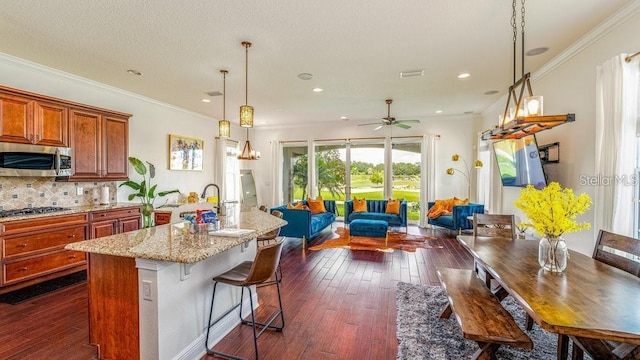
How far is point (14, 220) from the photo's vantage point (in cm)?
319

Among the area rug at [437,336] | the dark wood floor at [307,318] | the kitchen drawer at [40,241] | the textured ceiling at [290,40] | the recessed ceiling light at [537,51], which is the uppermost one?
the recessed ceiling light at [537,51]

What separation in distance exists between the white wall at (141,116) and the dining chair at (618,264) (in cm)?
622

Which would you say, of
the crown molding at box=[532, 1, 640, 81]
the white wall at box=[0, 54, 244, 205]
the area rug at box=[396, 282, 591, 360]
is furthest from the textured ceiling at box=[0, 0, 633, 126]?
the area rug at box=[396, 282, 591, 360]

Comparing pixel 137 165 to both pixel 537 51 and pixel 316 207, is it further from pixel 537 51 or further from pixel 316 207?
pixel 537 51

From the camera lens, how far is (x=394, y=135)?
773 cm

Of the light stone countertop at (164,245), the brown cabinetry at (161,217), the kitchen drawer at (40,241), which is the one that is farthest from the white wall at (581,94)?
the kitchen drawer at (40,241)

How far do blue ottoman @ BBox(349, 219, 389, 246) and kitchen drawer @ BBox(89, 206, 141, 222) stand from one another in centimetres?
387

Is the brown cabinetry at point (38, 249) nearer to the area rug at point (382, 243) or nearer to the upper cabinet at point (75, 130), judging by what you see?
the upper cabinet at point (75, 130)

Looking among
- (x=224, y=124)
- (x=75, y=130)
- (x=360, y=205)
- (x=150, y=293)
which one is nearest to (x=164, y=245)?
(x=150, y=293)

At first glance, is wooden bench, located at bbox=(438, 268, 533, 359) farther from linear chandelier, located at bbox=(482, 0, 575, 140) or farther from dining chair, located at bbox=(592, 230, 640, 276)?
linear chandelier, located at bbox=(482, 0, 575, 140)

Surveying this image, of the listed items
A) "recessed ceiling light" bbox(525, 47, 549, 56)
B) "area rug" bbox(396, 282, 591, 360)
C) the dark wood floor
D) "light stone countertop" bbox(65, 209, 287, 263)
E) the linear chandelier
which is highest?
→ "recessed ceiling light" bbox(525, 47, 549, 56)

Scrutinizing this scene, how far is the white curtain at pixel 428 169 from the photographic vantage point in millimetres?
7332

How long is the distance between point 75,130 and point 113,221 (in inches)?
55.2

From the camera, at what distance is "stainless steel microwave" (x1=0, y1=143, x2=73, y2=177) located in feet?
11.1
